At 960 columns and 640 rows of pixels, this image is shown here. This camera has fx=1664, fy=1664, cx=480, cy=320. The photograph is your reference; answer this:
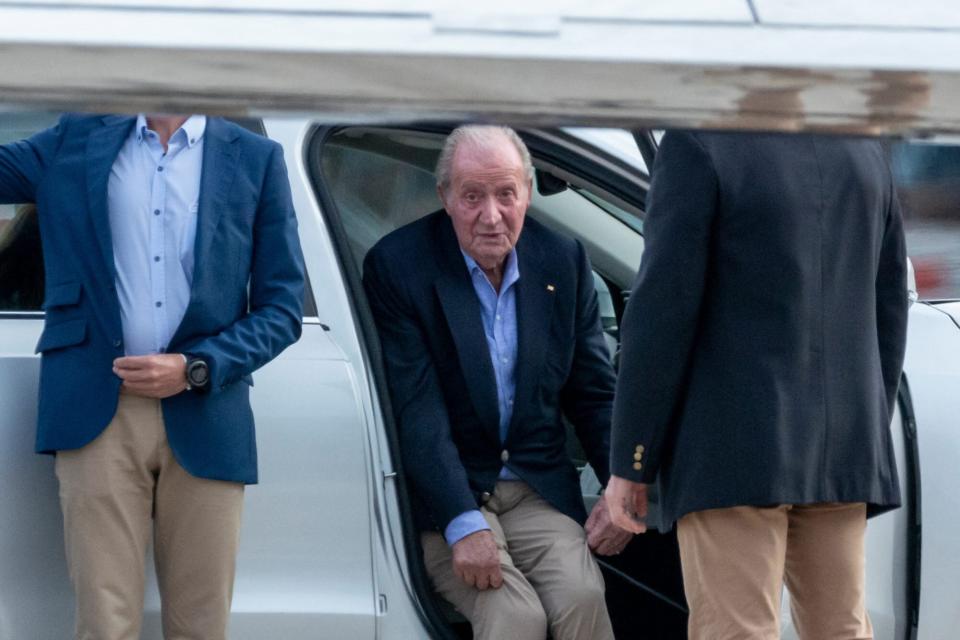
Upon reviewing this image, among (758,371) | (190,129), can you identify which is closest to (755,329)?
(758,371)

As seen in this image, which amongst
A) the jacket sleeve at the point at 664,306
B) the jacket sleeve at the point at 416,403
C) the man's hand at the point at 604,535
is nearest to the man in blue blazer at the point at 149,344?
the jacket sleeve at the point at 416,403

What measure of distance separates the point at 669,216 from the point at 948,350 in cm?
99

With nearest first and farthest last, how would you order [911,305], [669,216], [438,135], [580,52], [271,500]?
[580,52] → [669,216] → [271,500] → [911,305] → [438,135]

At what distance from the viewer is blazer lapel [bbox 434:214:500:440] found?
12.3 ft

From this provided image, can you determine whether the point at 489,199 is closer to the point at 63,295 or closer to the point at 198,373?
the point at 198,373

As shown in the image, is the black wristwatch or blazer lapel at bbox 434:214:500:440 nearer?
the black wristwatch

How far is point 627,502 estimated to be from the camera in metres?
3.02

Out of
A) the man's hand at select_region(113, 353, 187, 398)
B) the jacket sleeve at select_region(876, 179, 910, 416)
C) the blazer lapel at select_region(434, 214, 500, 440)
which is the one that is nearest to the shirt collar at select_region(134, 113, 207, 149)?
the man's hand at select_region(113, 353, 187, 398)

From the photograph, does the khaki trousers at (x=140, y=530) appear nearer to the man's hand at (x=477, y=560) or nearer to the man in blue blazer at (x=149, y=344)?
the man in blue blazer at (x=149, y=344)

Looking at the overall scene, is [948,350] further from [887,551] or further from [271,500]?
[271,500]

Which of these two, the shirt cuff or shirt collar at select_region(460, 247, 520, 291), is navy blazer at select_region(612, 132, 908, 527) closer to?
the shirt cuff

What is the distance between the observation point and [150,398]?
3240 millimetres

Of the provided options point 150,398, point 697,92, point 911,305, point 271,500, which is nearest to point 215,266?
point 150,398

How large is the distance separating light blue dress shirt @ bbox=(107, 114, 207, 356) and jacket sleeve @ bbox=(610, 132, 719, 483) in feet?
2.98
